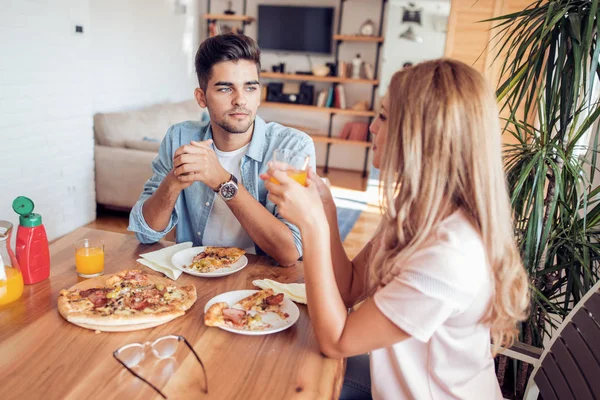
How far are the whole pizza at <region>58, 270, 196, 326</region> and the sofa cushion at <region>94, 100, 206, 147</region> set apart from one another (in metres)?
3.09

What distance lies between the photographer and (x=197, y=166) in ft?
4.49

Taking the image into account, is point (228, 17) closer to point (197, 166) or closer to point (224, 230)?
point (224, 230)

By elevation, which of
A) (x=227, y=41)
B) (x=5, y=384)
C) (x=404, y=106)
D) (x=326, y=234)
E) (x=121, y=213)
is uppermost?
(x=227, y=41)

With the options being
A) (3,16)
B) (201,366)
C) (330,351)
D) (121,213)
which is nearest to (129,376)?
(201,366)

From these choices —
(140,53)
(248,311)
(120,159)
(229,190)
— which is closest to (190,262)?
(229,190)

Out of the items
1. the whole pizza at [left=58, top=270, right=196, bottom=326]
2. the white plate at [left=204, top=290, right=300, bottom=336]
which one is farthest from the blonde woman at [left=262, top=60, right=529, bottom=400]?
the whole pizza at [left=58, top=270, right=196, bottom=326]

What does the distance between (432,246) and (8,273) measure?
928mm

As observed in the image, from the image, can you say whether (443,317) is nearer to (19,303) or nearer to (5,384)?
(5,384)

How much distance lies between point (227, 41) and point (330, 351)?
113cm

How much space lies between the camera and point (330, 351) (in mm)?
938

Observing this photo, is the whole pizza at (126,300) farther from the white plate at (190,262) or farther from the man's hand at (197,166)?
the man's hand at (197,166)

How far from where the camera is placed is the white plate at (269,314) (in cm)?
101

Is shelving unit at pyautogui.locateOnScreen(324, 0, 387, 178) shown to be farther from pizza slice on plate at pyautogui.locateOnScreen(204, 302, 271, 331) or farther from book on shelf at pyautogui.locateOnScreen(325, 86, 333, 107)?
pizza slice on plate at pyautogui.locateOnScreen(204, 302, 271, 331)

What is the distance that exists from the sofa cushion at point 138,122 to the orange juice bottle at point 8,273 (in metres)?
3.07
